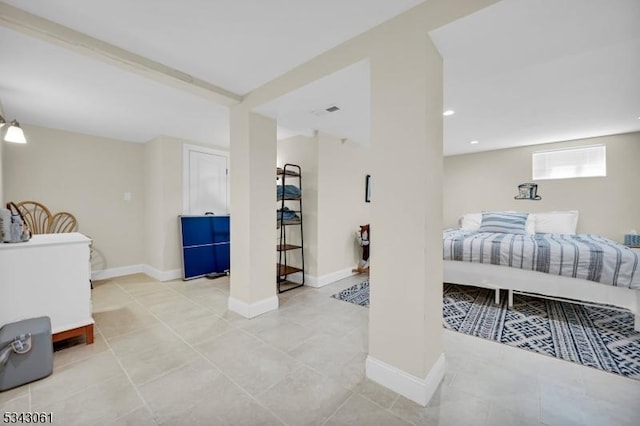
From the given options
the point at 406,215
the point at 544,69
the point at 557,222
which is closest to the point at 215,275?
the point at 406,215

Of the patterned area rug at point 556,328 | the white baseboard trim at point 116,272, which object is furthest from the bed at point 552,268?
the white baseboard trim at point 116,272

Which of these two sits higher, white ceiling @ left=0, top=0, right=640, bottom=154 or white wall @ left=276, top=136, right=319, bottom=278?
white ceiling @ left=0, top=0, right=640, bottom=154

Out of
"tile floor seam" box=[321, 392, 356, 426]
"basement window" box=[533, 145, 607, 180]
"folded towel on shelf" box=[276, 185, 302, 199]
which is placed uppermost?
"basement window" box=[533, 145, 607, 180]

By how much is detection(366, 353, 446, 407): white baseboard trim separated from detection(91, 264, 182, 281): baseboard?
3.46 metres

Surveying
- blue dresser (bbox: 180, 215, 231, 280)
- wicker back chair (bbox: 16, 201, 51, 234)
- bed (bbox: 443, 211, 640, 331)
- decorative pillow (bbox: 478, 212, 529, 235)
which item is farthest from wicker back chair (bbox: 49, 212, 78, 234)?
decorative pillow (bbox: 478, 212, 529, 235)

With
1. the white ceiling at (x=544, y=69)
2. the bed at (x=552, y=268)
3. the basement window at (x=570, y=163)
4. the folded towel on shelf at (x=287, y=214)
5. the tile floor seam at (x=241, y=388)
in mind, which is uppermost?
the white ceiling at (x=544, y=69)

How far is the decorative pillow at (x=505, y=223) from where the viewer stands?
388 centimetres

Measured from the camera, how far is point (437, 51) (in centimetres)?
159

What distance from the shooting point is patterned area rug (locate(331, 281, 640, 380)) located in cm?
195

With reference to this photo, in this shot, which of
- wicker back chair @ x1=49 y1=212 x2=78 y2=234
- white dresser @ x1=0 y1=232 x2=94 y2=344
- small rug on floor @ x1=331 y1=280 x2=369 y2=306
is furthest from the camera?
wicker back chair @ x1=49 y1=212 x2=78 y2=234

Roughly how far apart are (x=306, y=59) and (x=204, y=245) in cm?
327

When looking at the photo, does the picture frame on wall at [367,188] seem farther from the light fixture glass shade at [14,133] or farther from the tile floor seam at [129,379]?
the light fixture glass shade at [14,133]

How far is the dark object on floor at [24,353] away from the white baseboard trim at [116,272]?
8.31 feet

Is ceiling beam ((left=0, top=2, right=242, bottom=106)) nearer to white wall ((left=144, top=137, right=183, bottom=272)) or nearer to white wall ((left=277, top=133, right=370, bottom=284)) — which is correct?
white wall ((left=277, top=133, right=370, bottom=284))
